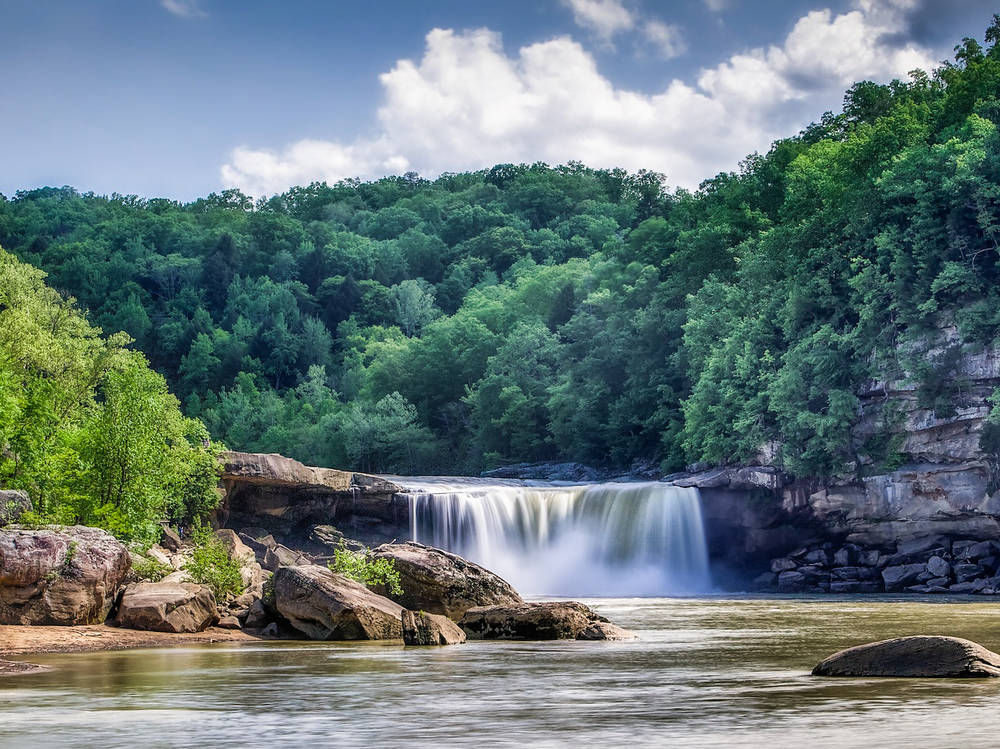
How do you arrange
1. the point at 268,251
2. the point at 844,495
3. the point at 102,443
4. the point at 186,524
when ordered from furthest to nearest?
the point at 268,251 < the point at 844,495 < the point at 186,524 < the point at 102,443

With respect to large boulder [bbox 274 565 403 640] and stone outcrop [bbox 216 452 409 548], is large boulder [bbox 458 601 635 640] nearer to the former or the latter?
large boulder [bbox 274 565 403 640]

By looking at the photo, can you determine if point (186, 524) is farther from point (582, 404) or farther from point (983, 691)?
point (983, 691)

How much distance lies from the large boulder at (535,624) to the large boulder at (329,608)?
165 centimetres

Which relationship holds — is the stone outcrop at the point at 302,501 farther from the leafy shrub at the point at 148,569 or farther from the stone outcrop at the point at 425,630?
the stone outcrop at the point at 425,630

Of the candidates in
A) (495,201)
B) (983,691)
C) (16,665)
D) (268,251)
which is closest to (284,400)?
(268,251)

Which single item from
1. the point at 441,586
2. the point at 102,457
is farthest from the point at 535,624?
the point at 102,457

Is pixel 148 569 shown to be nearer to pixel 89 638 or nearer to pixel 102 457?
pixel 102 457

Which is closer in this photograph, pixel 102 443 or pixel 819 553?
pixel 102 443

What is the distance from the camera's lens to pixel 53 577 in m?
24.5

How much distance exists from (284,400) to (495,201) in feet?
118

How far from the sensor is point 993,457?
47781 mm

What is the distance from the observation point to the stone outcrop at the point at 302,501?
163 ft

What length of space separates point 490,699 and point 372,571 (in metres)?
12.5

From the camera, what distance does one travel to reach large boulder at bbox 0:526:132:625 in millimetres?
24188
